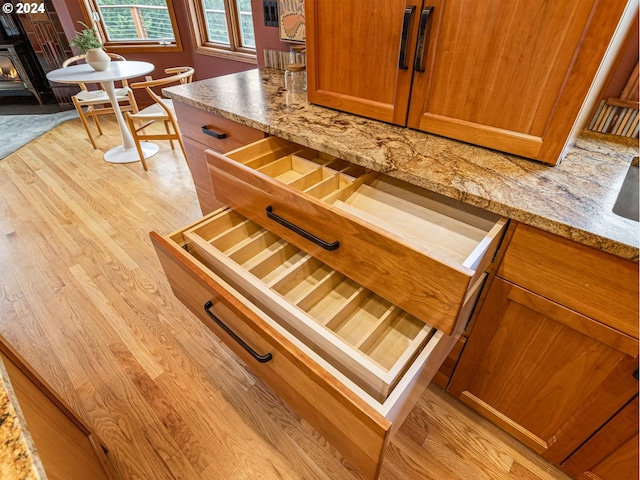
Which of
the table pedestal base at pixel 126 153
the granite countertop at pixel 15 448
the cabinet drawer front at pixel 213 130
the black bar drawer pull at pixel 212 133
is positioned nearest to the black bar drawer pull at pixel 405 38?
the cabinet drawer front at pixel 213 130

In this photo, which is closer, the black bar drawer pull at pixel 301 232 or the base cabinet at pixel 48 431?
the base cabinet at pixel 48 431

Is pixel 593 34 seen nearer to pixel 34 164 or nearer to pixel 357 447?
pixel 357 447

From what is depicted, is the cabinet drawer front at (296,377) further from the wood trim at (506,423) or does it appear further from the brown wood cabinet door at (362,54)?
the brown wood cabinet door at (362,54)

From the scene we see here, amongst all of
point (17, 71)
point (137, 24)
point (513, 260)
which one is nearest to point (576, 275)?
point (513, 260)

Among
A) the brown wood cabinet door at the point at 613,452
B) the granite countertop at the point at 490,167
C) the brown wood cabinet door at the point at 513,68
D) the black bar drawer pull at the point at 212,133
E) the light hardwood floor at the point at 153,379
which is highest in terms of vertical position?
the brown wood cabinet door at the point at 513,68

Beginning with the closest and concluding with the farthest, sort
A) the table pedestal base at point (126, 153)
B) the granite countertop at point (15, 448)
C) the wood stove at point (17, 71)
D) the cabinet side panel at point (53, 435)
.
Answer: the granite countertop at point (15, 448) → the cabinet side panel at point (53, 435) → the table pedestal base at point (126, 153) → the wood stove at point (17, 71)

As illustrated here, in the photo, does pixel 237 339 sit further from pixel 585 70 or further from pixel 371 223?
pixel 585 70

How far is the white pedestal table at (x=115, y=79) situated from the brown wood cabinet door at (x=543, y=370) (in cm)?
316

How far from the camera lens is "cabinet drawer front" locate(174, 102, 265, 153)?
4.37 feet

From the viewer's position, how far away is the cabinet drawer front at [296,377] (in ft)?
2.20

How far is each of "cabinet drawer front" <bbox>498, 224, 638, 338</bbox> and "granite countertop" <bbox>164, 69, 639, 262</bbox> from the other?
0.13ft

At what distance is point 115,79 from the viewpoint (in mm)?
2740

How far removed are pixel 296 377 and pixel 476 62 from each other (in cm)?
93

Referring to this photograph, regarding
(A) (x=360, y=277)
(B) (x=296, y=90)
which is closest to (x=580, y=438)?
(A) (x=360, y=277)
